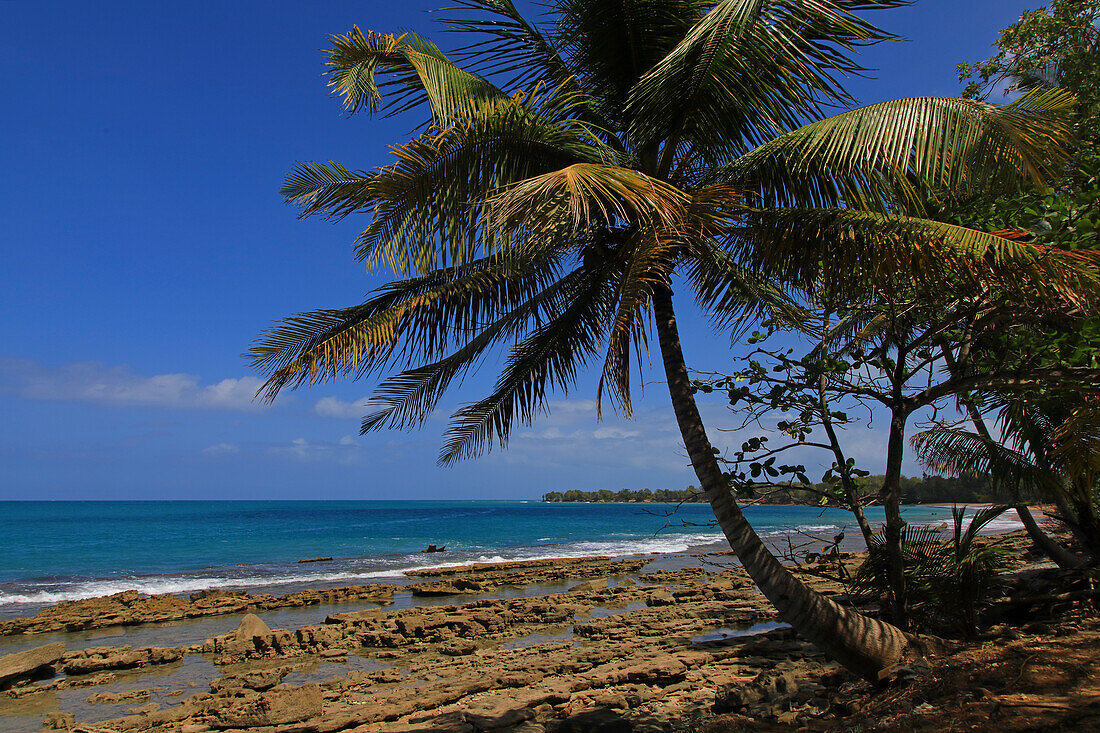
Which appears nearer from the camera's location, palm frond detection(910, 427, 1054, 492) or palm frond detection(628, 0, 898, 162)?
palm frond detection(628, 0, 898, 162)

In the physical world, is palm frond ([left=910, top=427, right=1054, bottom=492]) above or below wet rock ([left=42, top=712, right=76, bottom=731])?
above

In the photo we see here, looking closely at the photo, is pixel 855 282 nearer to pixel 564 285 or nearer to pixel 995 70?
pixel 564 285

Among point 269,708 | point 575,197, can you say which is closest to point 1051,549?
point 575,197

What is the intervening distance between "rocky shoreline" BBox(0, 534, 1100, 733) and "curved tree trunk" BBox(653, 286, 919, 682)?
0.41 meters

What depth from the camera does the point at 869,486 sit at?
18891mm

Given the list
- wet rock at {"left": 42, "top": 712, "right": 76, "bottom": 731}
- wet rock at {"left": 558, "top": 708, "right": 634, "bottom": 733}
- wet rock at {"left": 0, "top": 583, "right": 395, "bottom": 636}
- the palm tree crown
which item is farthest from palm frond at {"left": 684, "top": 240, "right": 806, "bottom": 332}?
wet rock at {"left": 0, "top": 583, "right": 395, "bottom": 636}

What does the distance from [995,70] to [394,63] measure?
10464 mm

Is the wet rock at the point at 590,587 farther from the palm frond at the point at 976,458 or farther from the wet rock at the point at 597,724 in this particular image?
the wet rock at the point at 597,724

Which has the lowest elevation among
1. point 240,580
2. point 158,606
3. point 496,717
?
point 240,580

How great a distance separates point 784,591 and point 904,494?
24571 millimetres

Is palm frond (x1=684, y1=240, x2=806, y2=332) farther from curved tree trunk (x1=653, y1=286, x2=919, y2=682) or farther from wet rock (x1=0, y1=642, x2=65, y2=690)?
wet rock (x1=0, y1=642, x2=65, y2=690)

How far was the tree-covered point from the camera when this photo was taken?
5.85 metres

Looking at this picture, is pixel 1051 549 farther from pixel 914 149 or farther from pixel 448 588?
pixel 448 588

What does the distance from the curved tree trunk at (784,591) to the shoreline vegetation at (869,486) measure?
0.30 metres
